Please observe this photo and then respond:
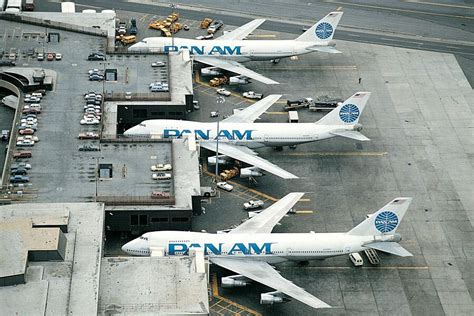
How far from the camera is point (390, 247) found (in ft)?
509

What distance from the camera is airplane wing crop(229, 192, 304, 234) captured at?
160 m

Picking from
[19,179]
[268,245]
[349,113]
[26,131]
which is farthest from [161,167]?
[349,113]

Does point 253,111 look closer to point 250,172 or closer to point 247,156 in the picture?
point 247,156

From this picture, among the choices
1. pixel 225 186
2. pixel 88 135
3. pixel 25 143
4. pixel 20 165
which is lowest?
pixel 225 186

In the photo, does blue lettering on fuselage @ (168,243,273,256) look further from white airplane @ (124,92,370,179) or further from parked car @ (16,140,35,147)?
parked car @ (16,140,35,147)

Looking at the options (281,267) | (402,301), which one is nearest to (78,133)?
(281,267)

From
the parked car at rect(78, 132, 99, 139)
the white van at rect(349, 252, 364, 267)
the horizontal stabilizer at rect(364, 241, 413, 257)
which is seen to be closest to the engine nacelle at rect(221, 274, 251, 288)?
the white van at rect(349, 252, 364, 267)

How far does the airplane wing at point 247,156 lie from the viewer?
175375 millimetres

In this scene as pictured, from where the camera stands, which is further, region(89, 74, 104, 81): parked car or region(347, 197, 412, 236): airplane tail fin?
region(89, 74, 104, 81): parked car

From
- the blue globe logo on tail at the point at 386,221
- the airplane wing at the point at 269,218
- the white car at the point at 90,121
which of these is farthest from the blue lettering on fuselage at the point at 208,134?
the blue globe logo on tail at the point at 386,221

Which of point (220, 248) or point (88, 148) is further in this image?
point (88, 148)

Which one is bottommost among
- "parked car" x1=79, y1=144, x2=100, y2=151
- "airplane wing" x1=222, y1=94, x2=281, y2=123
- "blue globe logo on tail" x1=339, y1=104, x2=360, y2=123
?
"parked car" x1=79, y1=144, x2=100, y2=151

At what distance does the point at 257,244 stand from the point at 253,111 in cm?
Answer: 4631

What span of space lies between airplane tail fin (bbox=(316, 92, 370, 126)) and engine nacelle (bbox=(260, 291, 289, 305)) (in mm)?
47346
